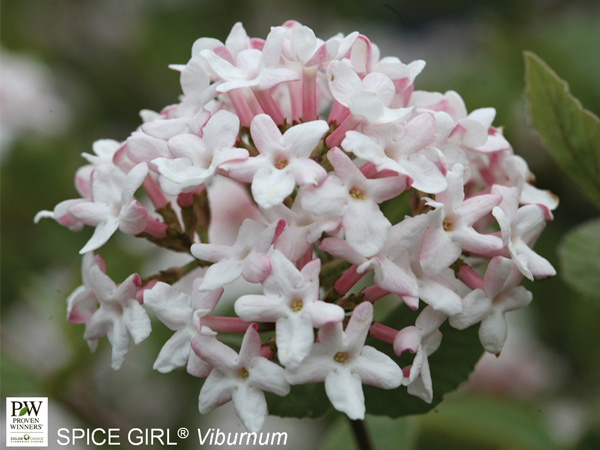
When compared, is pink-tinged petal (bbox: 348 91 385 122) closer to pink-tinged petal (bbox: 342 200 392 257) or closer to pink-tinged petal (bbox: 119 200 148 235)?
pink-tinged petal (bbox: 342 200 392 257)

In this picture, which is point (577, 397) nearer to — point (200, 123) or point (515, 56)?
point (515, 56)

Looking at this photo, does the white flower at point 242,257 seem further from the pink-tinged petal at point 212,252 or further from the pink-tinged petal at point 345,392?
the pink-tinged petal at point 345,392

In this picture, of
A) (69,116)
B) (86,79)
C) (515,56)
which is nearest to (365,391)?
(515,56)

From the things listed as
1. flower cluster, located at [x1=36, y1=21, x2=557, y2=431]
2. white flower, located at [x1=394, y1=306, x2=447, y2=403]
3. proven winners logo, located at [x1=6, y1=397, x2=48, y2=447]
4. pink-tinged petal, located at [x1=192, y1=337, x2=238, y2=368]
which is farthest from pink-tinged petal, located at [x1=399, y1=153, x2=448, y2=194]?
proven winners logo, located at [x1=6, y1=397, x2=48, y2=447]

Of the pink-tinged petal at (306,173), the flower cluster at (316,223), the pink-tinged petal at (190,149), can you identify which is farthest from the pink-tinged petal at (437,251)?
the pink-tinged petal at (190,149)

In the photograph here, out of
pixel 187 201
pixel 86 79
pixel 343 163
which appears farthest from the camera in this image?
pixel 86 79
